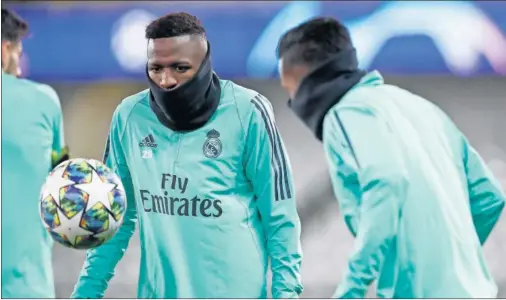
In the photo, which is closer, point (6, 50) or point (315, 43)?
point (315, 43)

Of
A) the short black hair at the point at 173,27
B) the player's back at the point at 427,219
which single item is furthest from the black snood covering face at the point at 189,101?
the player's back at the point at 427,219

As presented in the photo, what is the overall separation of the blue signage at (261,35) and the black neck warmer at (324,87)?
4.14m

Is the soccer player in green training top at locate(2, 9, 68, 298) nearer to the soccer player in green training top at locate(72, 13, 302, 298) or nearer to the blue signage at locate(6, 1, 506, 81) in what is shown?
the soccer player in green training top at locate(72, 13, 302, 298)

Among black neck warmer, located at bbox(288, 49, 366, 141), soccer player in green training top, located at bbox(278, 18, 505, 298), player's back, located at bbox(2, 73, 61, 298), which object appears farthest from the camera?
player's back, located at bbox(2, 73, 61, 298)

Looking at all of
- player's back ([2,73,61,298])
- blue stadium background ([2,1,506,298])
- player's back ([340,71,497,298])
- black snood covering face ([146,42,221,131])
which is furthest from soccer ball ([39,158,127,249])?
blue stadium background ([2,1,506,298])

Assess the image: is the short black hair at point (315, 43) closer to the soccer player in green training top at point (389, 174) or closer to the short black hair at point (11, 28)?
the soccer player in green training top at point (389, 174)

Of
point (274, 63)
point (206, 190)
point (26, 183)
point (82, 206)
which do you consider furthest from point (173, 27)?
point (274, 63)

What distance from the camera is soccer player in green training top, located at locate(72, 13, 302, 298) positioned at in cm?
374

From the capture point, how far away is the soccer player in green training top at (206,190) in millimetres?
3744

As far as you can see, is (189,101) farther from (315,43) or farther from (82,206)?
(315,43)

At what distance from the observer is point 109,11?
25.2 feet

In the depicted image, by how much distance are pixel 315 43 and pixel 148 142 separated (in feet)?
2.93

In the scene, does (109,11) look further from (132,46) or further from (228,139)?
(228,139)

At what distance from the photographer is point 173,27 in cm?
379
